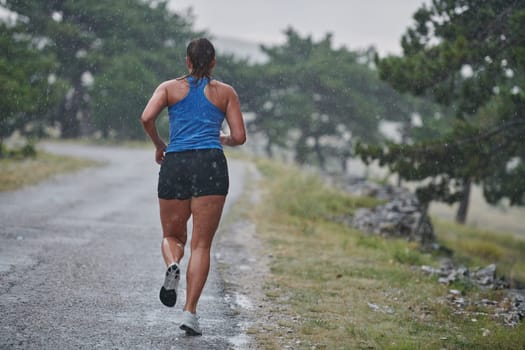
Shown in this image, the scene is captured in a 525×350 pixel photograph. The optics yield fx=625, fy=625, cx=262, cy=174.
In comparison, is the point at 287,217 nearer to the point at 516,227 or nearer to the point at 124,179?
the point at 124,179

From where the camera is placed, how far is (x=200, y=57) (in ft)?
13.9

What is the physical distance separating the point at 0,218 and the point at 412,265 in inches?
230

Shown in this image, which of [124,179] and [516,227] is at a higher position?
[124,179]

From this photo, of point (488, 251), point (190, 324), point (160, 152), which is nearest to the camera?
point (190, 324)

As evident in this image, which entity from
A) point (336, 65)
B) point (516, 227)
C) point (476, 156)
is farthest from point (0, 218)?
point (516, 227)

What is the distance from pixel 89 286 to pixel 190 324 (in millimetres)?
1621

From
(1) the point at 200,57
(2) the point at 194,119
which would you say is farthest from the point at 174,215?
(1) the point at 200,57

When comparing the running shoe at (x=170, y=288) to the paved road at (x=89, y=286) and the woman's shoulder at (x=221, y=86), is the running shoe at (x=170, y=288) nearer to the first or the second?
the paved road at (x=89, y=286)

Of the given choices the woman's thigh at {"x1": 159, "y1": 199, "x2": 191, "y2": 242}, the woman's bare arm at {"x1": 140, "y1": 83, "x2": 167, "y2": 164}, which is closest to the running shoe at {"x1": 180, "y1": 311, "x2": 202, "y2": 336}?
the woman's thigh at {"x1": 159, "y1": 199, "x2": 191, "y2": 242}

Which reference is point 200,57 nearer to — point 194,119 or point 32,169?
point 194,119

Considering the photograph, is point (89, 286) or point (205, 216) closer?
point (205, 216)

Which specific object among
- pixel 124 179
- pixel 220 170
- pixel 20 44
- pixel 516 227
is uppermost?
pixel 20 44

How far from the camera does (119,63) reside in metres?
36.5

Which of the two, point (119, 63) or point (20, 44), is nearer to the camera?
point (20, 44)
